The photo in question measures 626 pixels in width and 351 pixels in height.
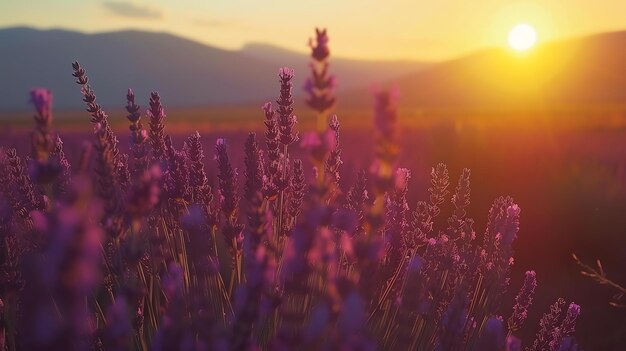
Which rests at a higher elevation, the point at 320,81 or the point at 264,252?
the point at 320,81

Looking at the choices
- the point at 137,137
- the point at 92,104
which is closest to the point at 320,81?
the point at 137,137

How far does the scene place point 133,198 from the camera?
3.96 ft

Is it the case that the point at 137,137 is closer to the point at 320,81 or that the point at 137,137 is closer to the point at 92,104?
the point at 92,104

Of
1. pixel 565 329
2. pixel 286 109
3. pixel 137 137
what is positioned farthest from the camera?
pixel 565 329

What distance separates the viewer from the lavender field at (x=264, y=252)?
4.22 feet

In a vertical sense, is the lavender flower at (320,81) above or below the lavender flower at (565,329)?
above

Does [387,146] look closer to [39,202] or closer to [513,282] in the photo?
[39,202]

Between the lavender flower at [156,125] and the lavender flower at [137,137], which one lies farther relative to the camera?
the lavender flower at [156,125]

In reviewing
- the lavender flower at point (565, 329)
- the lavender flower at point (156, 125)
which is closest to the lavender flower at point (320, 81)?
the lavender flower at point (156, 125)

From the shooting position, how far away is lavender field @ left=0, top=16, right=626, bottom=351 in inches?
50.6

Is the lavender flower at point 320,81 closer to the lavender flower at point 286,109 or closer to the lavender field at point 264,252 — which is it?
the lavender field at point 264,252

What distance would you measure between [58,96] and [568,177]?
206614 mm

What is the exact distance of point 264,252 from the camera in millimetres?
1454

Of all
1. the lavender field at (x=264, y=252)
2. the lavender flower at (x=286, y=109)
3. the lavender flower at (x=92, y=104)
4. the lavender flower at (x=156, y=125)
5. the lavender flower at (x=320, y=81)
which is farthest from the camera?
the lavender flower at (x=156, y=125)
